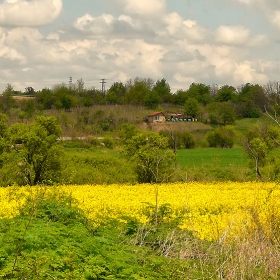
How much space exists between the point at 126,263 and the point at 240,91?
99497 millimetres

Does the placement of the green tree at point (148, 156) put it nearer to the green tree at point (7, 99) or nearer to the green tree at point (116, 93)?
the green tree at point (7, 99)

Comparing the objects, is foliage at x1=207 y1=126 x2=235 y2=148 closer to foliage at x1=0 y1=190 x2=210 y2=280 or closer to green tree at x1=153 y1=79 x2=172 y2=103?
green tree at x1=153 y1=79 x2=172 y2=103

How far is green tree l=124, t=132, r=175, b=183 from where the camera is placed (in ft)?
90.2

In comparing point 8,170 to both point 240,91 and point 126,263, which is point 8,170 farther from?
point 240,91

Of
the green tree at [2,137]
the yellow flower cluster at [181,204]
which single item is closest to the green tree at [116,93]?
the green tree at [2,137]

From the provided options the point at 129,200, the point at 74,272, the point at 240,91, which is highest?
the point at 240,91

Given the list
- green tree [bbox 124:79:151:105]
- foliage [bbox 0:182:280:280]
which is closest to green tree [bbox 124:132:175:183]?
foliage [bbox 0:182:280:280]

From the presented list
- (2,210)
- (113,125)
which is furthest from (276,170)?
(113,125)

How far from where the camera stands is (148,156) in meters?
27.4

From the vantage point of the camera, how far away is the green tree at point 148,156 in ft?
90.2

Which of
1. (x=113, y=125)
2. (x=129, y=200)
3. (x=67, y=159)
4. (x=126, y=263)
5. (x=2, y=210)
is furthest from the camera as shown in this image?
(x=113, y=125)

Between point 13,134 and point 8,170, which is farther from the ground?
point 13,134

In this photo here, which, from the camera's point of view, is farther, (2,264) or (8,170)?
(8,170)

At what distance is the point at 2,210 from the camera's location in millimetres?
14695
